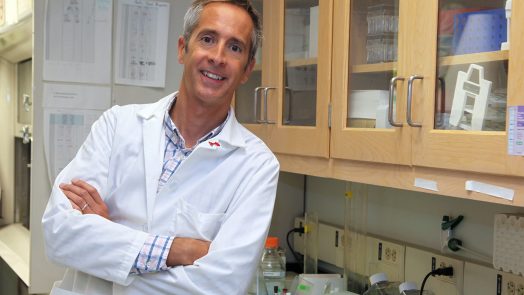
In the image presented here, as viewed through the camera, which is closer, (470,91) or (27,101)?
(470,91)

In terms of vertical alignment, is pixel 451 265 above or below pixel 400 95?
below

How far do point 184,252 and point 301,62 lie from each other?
2.82 feet

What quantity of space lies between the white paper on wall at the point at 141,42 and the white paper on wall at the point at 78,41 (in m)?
0.05

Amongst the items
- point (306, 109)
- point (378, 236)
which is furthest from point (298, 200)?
point (306, 109)

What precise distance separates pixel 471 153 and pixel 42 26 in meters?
1.72

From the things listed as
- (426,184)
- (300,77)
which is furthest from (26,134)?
(426,184)

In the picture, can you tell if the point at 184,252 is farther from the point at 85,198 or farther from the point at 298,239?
the point at 298,239

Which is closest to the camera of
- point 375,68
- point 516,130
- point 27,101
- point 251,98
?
point 516,130

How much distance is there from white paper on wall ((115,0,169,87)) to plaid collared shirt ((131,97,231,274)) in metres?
0.83

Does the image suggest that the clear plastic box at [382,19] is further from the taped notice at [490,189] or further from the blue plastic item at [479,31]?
the taped notice at [490,189]

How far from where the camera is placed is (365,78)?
1.68 meters

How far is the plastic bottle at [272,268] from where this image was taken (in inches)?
81.5

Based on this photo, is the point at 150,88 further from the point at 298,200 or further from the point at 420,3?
the point at 420,3

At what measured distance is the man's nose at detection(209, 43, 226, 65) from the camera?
4.87 ft
